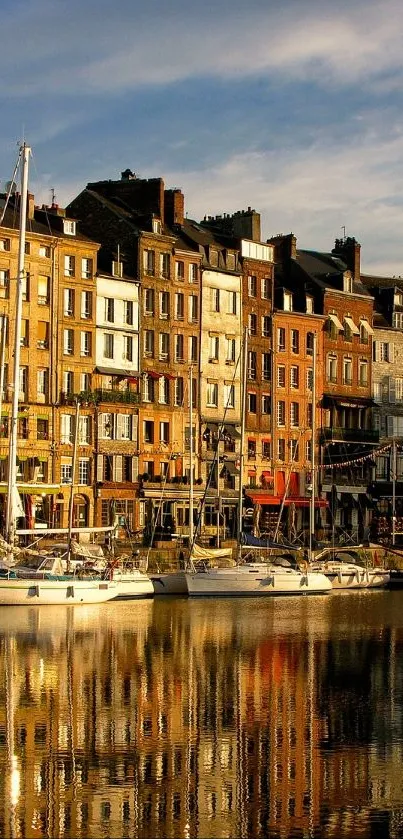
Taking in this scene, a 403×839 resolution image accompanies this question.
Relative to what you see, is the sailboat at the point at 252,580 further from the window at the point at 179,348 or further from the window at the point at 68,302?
the window at the point at 179,348

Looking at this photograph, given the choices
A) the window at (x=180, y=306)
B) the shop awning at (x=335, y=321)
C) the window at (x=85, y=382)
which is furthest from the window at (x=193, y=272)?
the shop awning at (x=335, y=321)

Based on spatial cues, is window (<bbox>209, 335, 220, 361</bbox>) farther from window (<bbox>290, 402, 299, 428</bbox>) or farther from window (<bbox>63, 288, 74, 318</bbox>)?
window (<bbox>63, 288, 74, 318</bbox>)

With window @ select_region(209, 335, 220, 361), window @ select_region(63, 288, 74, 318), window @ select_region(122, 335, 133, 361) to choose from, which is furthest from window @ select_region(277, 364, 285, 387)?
window @ select_region(63, 288, 74, 318)

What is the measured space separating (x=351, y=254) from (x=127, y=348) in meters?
32.3

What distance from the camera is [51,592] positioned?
2842 inches

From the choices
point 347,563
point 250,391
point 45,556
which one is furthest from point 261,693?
point 250,391

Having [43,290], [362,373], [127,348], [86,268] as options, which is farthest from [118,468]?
[362,373]

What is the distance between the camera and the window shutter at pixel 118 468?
10506cm

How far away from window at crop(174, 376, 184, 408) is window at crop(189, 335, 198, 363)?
1858 millimetres

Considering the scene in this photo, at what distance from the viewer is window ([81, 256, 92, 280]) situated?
10375 cm

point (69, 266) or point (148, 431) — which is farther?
point (148, 431)

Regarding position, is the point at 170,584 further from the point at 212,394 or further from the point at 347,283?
the point at 347,283

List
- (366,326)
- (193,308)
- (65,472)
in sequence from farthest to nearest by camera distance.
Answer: (366,326) < (193,308) < (65,472)

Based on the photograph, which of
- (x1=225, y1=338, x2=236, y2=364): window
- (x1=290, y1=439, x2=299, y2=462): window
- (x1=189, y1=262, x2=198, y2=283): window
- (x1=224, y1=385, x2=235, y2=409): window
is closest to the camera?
(x1=189, y1=262, x2=198, y2=283): window
